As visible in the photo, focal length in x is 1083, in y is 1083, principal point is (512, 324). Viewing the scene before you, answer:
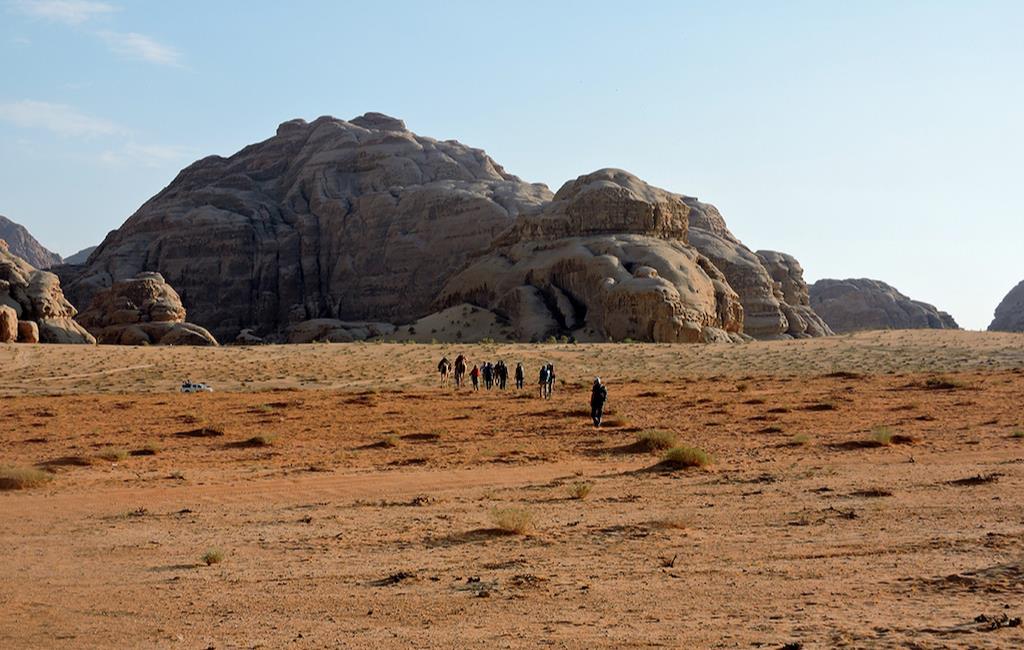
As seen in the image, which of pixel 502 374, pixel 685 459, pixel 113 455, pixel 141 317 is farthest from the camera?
pixel 141 317

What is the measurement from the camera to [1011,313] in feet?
506

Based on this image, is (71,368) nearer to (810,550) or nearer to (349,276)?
(810,550)

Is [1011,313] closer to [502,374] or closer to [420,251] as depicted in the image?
[420,251]

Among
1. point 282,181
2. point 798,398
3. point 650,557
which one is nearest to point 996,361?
point 798,398

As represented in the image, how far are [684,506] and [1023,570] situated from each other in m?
5.59

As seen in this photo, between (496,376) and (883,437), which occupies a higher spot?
(496,376)

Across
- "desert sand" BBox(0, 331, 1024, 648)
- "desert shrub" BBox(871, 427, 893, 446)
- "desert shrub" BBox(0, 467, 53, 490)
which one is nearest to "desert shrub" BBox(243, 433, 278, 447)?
"desert sand" BBox(0, 331, 1024, 648)

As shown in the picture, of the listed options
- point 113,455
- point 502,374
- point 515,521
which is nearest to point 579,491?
point 515,521

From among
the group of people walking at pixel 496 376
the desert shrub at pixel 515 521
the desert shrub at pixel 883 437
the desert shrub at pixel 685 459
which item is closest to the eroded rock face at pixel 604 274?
the group of people walking at pixel 496 376

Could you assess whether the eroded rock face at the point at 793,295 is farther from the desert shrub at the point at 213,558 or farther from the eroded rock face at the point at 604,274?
the desert shrub at the point at 213,558

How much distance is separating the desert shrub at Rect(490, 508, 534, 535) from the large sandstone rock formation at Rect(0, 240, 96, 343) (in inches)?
2074

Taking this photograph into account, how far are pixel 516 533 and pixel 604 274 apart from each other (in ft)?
207

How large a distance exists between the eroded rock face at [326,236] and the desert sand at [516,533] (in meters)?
71.4

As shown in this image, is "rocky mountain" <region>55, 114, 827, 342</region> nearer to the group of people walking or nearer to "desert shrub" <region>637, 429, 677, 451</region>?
the group of people walking
